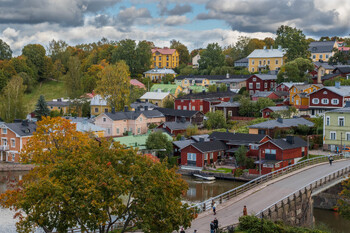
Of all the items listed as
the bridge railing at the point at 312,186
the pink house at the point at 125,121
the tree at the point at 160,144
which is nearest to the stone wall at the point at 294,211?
the bridge railing at the point at 312,186

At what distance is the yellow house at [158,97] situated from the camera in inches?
3555

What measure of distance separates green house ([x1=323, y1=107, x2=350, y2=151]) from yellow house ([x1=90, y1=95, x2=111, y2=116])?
123 ft

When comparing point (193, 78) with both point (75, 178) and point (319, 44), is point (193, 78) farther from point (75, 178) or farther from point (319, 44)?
point (75, 178)

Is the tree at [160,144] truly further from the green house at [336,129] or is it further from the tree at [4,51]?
the tree at [4,51]

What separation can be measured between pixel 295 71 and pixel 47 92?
5219 centimetres

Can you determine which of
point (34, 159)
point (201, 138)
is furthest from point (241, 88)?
point (34, 159)

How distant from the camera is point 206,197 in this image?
46469mm

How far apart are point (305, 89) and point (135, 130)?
84.6 ft

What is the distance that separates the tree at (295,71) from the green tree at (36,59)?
56.1 meters

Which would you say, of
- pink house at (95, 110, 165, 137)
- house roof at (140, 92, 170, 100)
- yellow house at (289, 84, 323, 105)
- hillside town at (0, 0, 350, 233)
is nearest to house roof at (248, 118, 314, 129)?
hillside town at (0, 0, 350, 233)

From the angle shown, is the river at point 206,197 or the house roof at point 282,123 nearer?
the river at point 206,197

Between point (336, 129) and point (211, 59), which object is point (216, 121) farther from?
point (211, 59)

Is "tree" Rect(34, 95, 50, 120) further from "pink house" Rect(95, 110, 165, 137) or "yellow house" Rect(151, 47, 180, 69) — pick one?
"yellow house" Rect(151, 47, 180, 69)

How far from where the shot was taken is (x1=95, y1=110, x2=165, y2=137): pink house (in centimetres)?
7138
